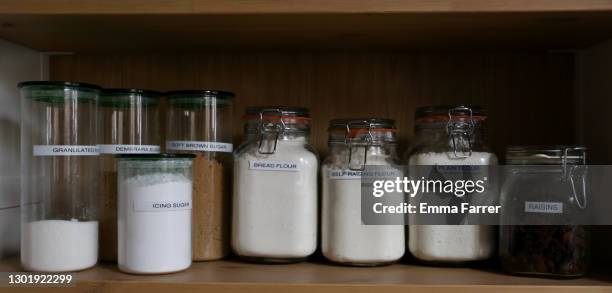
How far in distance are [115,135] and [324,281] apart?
377 millimetres

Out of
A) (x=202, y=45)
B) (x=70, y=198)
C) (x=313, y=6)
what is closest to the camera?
(x=313, y=6)

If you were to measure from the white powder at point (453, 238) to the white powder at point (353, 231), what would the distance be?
30 millimetres

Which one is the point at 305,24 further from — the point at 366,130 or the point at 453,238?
the point at 453,238

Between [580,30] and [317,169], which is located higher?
[580,30]

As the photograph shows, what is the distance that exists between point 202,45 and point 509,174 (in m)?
0.50

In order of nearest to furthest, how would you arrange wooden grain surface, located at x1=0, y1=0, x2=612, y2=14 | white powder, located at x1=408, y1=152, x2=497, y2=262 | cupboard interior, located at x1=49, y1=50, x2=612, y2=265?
1. wooden grain surface, located at x1=0, y1=0, x2=612, y2=14
2. white powder, located at x1=408, y1=152, x2=497, y2=262
3. cupboard interior, located at x1=49, y1=50, x2=612, y2=265

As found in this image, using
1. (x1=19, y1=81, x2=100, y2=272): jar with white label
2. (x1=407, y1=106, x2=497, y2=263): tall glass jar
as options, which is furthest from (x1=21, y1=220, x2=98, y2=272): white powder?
(x1=407, y1=106, x2=497, y2=263): tall glass jar

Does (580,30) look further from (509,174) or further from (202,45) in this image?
(202,45)

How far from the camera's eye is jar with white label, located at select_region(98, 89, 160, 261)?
2.48 feet

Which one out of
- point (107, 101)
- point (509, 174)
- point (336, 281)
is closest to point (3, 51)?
point (107, 101)

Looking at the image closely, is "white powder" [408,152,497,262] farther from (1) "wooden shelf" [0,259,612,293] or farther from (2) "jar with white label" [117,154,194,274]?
(2) "jar with white label" [117,154,194,274]

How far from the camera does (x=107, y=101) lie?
2.59 feet

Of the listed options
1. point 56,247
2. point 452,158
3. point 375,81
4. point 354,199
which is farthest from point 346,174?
point 56,247

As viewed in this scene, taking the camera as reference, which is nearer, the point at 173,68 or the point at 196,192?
the point at 196,192
